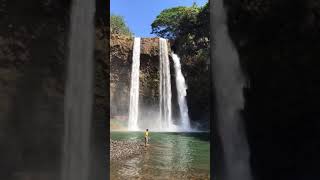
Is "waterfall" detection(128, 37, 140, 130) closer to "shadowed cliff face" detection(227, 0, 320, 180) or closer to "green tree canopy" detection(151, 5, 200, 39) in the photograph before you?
"green tree canopy" detection(151, 5, 200, 39)

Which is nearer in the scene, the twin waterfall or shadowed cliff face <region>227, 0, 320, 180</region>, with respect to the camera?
shadowed cliff face <region>227, 0, 320, 180</region>

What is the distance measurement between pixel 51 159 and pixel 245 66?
83.1 inches

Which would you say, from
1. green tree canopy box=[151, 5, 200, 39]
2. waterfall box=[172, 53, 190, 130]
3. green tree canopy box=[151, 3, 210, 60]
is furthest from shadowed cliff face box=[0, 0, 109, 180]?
green tree canopy box=[151, 5, 200, 39]

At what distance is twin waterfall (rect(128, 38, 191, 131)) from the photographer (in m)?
32.6

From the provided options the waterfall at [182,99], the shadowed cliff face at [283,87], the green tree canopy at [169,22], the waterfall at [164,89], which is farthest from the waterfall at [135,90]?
the shadowed cliff face at [283,87]

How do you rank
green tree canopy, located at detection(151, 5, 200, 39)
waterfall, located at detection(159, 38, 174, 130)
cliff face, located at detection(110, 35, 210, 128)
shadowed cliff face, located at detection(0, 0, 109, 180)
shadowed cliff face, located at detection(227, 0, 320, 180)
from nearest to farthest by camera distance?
1. shadowed cliff face, located at detection(227, 0, 320, 180)
2. shadowed cliff face, located at detection(0, 0, 109, 180)
3. waterfall, located at detection(159, 38, 174, 130)
4. cliff face, located at detection(110, 35, 210, 128)
5. green tree canopy, located at detection(151, 5, 200, 39)

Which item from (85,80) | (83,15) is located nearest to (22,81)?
(85,80)

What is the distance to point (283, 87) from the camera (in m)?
4.10

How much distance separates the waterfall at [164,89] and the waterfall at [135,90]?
5.71 ft

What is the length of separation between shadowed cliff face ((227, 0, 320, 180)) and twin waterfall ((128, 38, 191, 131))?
28.3 m

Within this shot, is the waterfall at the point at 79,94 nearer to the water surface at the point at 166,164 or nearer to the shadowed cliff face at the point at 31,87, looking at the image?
the shadowed cliff face at the point at 31,87

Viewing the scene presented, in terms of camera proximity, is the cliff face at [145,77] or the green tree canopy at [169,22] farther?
the green tree canopy at [169,22]

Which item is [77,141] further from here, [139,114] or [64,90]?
[139,114]

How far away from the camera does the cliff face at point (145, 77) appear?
32.7 m
